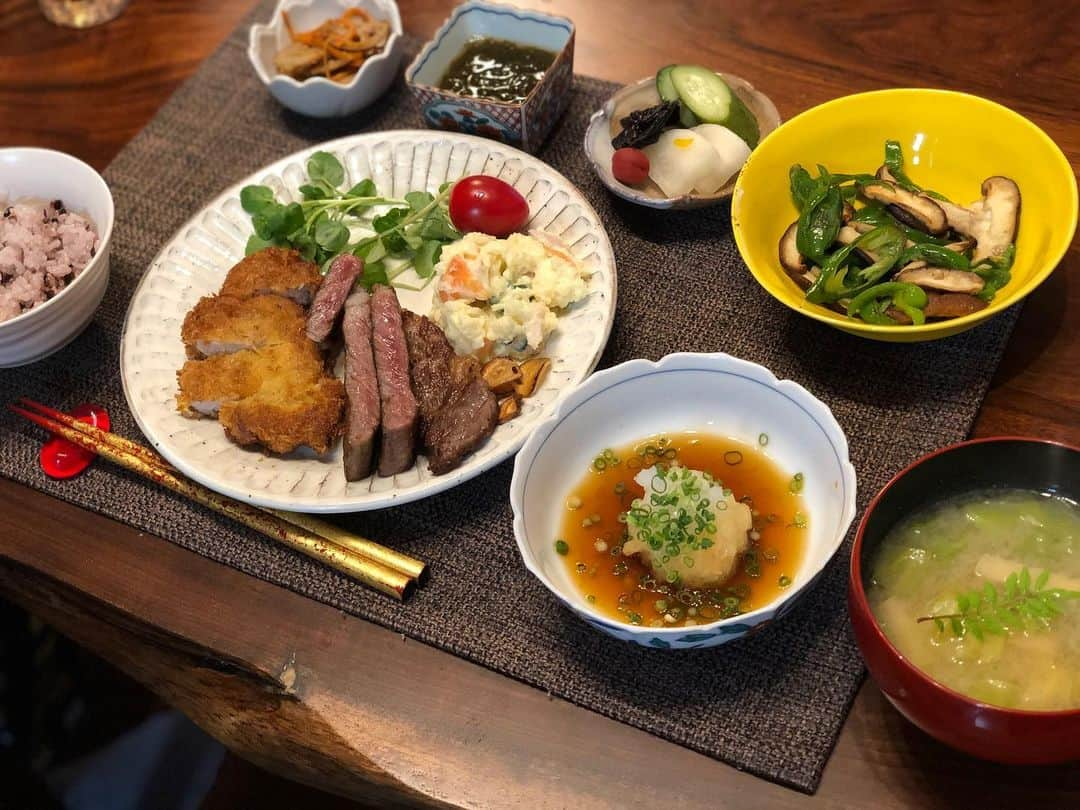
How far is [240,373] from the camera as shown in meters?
2.18

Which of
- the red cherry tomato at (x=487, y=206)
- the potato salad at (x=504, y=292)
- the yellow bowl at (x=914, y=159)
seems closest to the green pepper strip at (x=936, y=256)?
the yellow bowl at (x=914, y=159)

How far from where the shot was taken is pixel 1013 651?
1.43m

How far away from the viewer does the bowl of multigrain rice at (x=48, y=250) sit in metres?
2.32

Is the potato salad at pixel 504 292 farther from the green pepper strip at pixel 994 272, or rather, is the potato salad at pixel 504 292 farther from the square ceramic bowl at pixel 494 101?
the green pepper strip at pixel 994 272

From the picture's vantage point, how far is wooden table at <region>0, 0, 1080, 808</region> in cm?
165

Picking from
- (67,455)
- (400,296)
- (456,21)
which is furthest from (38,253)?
(456,21)

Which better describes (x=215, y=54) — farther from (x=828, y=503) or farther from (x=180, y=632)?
(x=828, y=503)

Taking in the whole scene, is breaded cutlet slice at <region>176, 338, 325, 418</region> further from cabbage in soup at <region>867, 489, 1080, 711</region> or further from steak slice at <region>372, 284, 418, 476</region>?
cabbage in soup at <region>867, 489, 1080, 711</region>

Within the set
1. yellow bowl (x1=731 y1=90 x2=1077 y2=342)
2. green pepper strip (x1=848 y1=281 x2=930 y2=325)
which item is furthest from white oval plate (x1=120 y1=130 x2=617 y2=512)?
green pepper strip (x1=848 y1=281 x2=930 y2=325)

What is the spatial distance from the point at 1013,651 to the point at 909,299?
2.59 ft

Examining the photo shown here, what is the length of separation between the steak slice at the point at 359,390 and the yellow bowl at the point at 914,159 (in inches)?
33.6

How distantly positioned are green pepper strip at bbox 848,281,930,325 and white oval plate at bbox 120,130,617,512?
532 millimetres

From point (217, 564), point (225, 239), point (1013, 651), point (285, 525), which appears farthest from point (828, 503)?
point (225, 239)

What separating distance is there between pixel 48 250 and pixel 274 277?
0.61 meters
